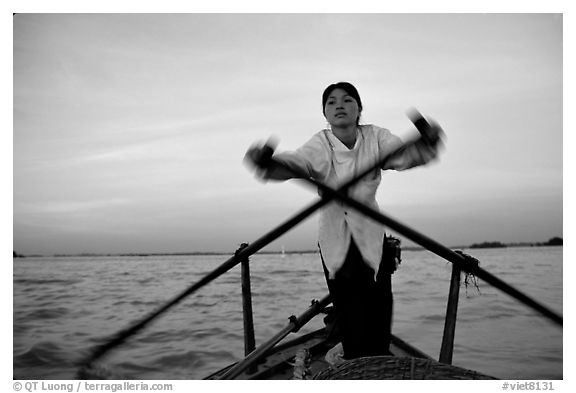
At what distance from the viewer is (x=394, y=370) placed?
2289 millimetres

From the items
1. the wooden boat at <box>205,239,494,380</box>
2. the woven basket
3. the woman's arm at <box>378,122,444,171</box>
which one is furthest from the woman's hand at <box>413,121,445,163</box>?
the woven basket

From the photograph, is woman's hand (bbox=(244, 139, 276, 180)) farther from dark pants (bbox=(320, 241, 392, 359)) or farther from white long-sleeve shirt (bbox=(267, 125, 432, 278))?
dark pants (bbox=(320, 241, 392, 359))

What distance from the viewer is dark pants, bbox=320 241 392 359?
8.27 feet

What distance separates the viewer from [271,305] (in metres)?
10.0

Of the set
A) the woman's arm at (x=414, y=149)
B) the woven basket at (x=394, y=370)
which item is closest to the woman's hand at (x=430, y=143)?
the woman's arm at (x=414, y=149)

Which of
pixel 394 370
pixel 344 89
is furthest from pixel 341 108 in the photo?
pixel 394 370

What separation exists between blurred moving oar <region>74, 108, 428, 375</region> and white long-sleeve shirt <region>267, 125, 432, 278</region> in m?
0.09

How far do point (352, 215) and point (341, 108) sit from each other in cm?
71

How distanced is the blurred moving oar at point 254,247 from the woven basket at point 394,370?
2.84 feet

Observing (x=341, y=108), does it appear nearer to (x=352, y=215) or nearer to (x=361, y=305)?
(x=352, y=215)

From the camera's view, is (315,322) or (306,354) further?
(315,322)
